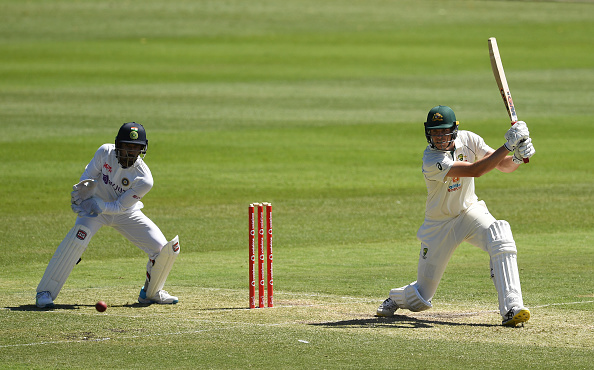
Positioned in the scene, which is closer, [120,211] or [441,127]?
[441,127]

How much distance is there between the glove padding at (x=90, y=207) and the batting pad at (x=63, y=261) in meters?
0.14

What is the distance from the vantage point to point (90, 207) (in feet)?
32.1

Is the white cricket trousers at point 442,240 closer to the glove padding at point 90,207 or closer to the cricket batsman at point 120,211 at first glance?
the cricket batsman at point 120,211

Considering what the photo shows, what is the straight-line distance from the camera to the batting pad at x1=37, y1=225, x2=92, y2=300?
31.2ft

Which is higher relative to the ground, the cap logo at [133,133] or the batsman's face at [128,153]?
the cap logo at [133,133]

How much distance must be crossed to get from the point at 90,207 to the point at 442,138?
3.50 metres

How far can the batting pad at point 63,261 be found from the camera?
9.52 m

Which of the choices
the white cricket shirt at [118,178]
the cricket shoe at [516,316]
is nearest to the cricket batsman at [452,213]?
the cricket shoe at [516,316]

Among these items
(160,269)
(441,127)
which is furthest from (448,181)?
(160,269)

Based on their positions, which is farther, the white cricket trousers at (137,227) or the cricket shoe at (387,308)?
the white cricket trousers at (137,227)

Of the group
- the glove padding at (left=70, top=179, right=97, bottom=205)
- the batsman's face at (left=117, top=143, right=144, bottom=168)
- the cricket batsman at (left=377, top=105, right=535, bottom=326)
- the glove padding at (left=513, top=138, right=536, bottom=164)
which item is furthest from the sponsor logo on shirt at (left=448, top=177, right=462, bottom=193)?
the glove padding at (left=70, top=179, right=97, bottom=205)

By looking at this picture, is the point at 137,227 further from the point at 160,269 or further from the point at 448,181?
the point at 448,181

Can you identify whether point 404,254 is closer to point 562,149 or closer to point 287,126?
point 562,149

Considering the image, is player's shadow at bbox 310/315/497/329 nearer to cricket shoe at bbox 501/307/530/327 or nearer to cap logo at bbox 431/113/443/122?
cricket shoe at bbox 501/307/530/327
